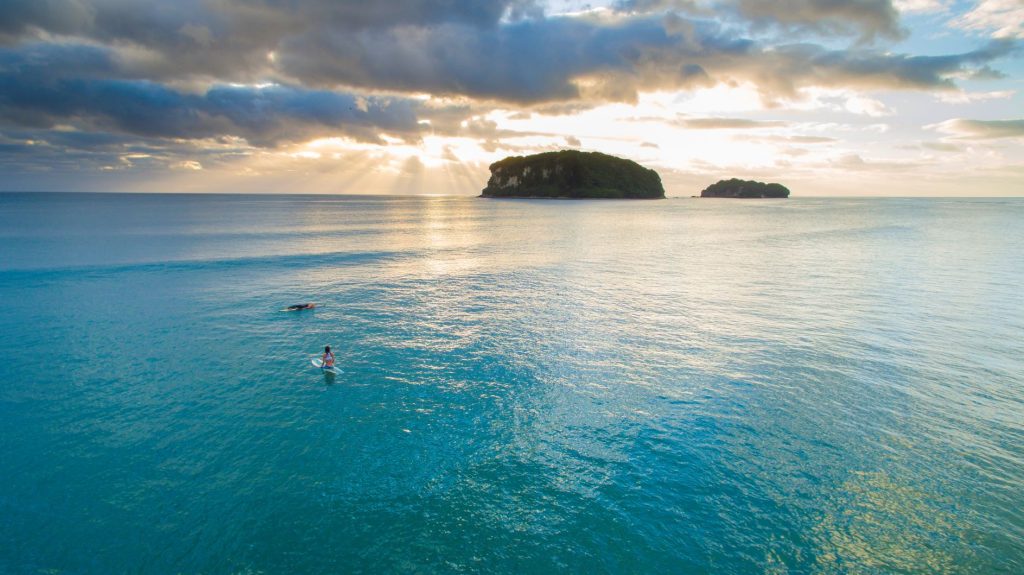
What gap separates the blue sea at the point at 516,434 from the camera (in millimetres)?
12211

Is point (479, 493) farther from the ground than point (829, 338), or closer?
closer

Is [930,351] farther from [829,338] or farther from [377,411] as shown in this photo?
[377,411]

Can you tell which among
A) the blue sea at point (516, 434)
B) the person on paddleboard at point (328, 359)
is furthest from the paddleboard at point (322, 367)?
the blue sea at point (516, 434)

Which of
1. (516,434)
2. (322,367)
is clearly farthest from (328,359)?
(516,434)

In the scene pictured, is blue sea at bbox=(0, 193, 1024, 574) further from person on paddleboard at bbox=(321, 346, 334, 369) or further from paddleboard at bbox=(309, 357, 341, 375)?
person on paddleboard at bbox=(321, 346, 334, 369)

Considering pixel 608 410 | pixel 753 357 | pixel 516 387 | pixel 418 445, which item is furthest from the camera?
pixel 753 357

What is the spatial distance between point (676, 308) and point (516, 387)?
19958 millimetres

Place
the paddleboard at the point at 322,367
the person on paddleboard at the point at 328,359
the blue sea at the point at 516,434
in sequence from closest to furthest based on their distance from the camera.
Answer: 1. the blue sea at the point at 516,434
2. the person on paddleboard at the point at 328,359
3. the paddleboard at the point at 322,367

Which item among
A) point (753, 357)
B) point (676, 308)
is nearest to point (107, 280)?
point (676, 308)

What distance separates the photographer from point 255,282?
4747cm

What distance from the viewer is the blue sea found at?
40.1 feet

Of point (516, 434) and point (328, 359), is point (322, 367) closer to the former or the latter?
point (328, 359)

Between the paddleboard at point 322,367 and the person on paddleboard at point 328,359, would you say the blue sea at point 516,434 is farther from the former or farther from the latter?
the person on paddleboard at point 328,359

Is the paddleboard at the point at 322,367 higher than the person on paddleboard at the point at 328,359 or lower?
lower
